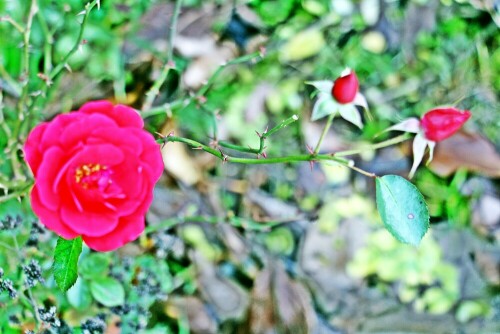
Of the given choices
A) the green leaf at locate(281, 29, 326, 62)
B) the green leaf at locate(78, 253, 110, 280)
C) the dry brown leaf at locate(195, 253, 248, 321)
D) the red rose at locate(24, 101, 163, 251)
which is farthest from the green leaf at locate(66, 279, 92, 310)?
the green leaf at locate(281, 29, 326, 62)

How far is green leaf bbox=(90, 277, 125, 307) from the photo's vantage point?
91cm

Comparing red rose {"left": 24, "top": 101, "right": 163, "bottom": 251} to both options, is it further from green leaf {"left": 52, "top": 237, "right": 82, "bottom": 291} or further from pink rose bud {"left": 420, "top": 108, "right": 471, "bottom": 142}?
pink rose bud {"left": 420, "top": 108, "right": 471, "bottom": 142}

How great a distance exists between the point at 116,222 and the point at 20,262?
21 cm

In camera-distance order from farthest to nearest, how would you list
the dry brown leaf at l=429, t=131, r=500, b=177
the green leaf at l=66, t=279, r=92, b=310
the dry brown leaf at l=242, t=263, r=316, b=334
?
the dry brown leaf at l=429, t=131, r=500, b=177 → the dry brown leaf at l=242, t=263, r=316, b=334 → the green leaf at l=66, t=279, r=92, b=310

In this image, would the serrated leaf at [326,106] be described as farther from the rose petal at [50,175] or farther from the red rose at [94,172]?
the rose petal at [50,175]

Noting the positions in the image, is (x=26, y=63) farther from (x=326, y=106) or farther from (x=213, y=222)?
(x=213, y=222)

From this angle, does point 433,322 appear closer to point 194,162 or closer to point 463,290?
point 463,290

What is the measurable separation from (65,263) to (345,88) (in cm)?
44

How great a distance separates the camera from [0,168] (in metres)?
1.01

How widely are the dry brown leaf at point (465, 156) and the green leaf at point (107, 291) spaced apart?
79cm

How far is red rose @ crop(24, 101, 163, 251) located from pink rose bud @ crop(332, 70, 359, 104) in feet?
0.92

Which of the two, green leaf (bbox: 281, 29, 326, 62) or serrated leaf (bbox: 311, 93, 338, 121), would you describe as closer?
serrated leaf (bbox: 311, 93, 338, 121)

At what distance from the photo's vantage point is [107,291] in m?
0.92

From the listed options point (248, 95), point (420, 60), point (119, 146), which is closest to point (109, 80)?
point (248, 95)
